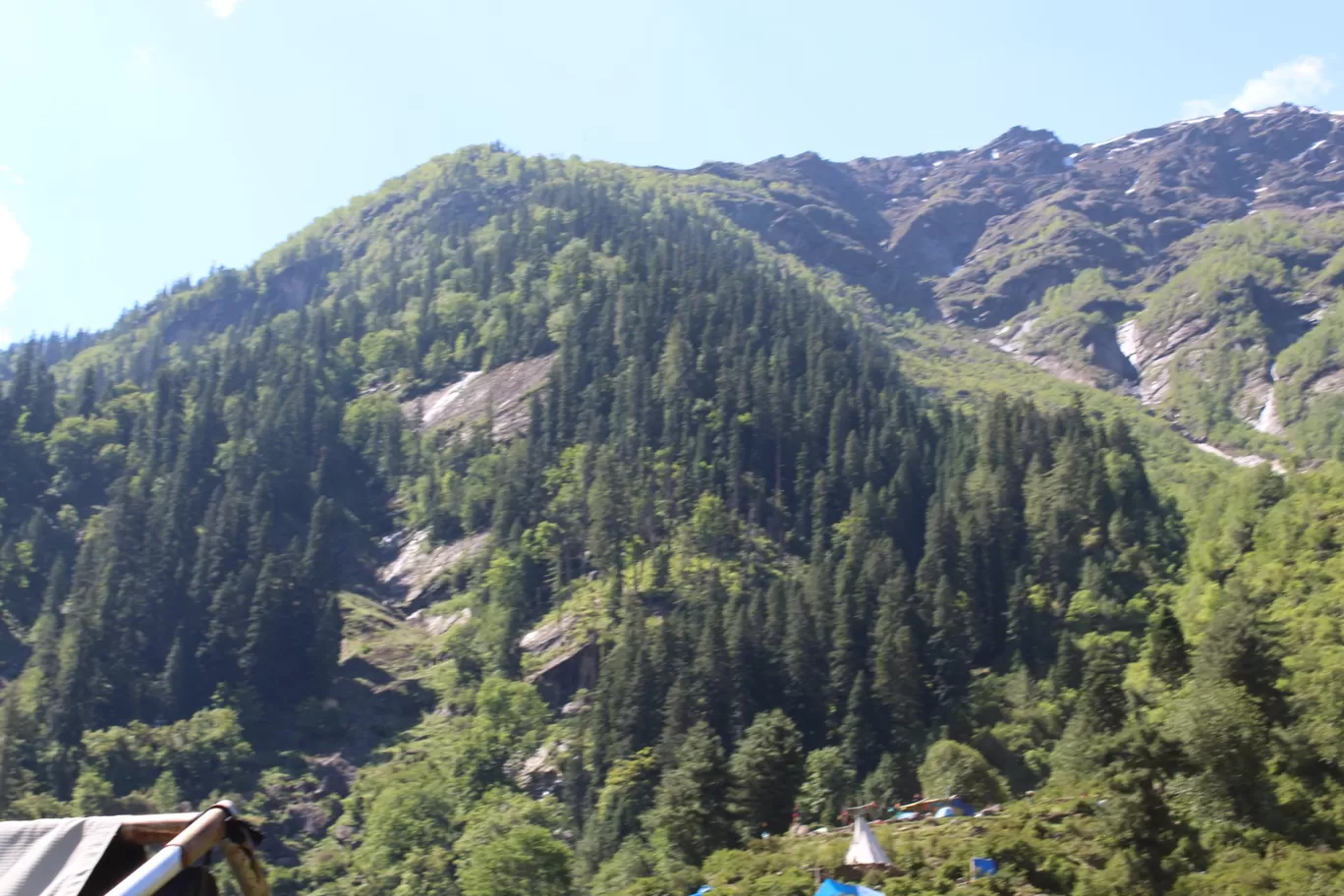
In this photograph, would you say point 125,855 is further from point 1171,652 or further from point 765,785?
point 1171,652

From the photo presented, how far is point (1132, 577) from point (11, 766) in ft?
331

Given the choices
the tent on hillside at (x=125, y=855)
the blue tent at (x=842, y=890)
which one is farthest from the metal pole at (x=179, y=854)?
the blue tent at (x=842, y=890)

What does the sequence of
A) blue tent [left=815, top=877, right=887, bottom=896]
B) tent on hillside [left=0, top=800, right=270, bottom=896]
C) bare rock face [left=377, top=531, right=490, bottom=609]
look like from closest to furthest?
tent on hillside [left=0, top=800, right=270, bottom=896] < blue tent [left=815, top=877, right=887, bottom=896] < bare rock face [left=377, top=531, right=490, bottom=609]

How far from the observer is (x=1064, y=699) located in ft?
308

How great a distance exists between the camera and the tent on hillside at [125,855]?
6.38 m

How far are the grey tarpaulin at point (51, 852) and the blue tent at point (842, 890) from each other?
41985mm

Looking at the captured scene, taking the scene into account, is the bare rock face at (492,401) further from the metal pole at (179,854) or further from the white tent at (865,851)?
the metal pole at (179,854)

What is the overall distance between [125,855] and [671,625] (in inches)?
4161

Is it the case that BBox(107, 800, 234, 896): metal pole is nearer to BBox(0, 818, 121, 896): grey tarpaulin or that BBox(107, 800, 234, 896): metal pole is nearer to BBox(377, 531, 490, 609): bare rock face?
BBox(0, 818, 121, 896): grey tarpaulin

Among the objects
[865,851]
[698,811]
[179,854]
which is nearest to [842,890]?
[865,851]

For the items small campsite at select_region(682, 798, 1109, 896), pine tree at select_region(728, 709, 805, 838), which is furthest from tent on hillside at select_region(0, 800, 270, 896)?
pine tree at select_region(728, 709, 805, 838)

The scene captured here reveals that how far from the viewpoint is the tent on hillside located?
6.38m

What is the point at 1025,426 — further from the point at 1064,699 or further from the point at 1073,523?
the point at 1064,699

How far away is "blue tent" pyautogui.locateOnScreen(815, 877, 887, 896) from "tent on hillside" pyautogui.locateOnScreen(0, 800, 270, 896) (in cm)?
4142
